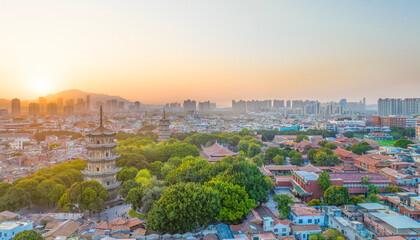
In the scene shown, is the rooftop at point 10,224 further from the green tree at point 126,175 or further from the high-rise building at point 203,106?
the high-rise building at point 203,106

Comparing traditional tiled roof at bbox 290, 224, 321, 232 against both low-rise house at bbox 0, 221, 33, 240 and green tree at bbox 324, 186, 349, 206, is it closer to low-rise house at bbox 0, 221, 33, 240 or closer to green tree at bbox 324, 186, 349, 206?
green tree at bbox 324, 186, 349, 206

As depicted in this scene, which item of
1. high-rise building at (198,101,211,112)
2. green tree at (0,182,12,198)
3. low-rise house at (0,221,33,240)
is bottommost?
low-rise house at (0,221,33,240)

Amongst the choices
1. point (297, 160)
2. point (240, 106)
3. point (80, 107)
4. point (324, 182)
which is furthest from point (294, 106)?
point (324, 182)

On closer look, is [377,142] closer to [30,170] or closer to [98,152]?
[98,152]

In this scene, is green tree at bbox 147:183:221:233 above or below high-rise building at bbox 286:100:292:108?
below

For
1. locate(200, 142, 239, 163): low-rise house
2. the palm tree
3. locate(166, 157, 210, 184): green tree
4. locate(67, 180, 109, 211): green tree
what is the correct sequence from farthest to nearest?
1. locate(200, 142, 239, 163): low-rise house
2. the palm tree
3. locate(166, 157, 210, 184): green tree
4. locate(67, 180, 109, 211): green tree

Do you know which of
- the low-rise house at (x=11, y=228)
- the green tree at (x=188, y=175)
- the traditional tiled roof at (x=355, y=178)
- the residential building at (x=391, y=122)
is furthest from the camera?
the residential building at (x=391, y=122)

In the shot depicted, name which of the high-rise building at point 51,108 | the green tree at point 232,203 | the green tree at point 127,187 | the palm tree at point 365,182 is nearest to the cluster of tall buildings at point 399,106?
the palm tree at point 365,182

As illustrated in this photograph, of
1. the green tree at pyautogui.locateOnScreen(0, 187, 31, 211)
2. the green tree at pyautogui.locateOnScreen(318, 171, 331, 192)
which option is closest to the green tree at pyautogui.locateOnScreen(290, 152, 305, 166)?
the green tree at pyautogui.locateOnScreen(318, 171, 331, 192)
